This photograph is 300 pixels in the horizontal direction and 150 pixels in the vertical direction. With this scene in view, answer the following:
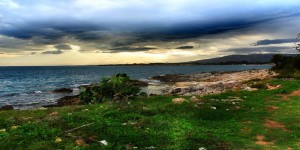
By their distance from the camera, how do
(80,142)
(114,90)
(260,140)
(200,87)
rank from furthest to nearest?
(200,87)
(114,90)
(260,140)
(80,142)

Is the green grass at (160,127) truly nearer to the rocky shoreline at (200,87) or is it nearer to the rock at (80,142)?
the rock at (80,142)

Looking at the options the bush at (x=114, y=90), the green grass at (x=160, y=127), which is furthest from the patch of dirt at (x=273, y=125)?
the bush at (x=114, y=90)

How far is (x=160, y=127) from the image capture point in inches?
606

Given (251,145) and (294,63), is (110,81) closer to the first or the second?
(251,145)

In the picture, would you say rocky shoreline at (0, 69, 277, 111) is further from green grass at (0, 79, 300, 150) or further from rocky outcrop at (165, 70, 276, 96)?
green grass at (0, 79, 300, 150)

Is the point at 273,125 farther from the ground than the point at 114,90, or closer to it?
closer to it

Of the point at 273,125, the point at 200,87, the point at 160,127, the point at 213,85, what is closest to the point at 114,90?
the point at 160,127

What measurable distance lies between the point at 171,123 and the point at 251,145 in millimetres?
4199

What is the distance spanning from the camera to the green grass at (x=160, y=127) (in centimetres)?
1294

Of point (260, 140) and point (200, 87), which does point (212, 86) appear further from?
point (260, 140)

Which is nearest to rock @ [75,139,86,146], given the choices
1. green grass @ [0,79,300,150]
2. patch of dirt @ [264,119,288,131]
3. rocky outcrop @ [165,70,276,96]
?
green grass @ [0,79,300,150]

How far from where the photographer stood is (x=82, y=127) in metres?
14.7

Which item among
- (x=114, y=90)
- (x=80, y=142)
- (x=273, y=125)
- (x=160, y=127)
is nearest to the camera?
(x=80, y=142)

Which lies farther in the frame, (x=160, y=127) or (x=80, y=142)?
(x=160, y=127)
